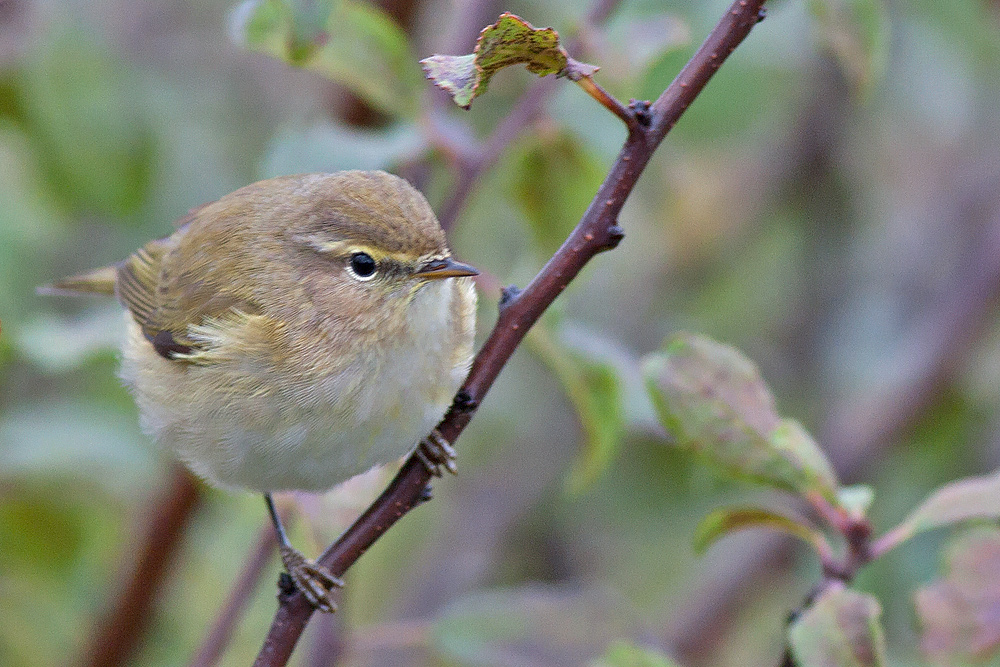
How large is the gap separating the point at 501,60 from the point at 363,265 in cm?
100

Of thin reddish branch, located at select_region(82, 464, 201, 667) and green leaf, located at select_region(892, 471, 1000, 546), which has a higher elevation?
green leaf, located at select_region(892, 471, 1000, 546)

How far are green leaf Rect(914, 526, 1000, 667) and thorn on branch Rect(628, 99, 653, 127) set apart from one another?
0.89 meters

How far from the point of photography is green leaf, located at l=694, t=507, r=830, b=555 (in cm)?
197

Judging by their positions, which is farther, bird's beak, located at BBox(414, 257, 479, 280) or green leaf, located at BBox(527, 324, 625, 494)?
green leaf, located at BBox(527, 324, 625, 494)

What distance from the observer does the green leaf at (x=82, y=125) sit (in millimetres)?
2994

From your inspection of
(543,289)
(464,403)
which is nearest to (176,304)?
(464,403)

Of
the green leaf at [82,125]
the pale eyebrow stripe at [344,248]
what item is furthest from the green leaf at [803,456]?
the green leaf at [82,125]

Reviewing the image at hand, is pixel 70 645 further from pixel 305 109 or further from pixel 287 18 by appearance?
pixel 305 109

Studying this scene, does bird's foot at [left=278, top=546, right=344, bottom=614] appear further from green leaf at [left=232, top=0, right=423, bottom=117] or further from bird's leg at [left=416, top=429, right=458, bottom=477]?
green leaf at [left=232, top=0, right=423, bottom=117]

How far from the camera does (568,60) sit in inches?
60.2

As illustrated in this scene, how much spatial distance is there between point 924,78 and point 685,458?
5.14ft

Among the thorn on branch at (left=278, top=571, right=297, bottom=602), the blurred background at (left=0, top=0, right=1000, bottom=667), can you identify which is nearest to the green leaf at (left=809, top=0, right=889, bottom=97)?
the blurred background at (left=0, top=0, right=1000, bottom=667)

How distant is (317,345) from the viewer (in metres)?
2.40

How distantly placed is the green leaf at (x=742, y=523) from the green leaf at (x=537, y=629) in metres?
0.61
